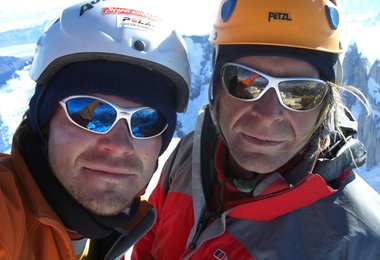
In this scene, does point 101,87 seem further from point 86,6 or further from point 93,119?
point 86,6

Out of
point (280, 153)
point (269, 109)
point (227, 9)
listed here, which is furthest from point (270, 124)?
point (227, 9)

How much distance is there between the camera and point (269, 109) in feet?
7.65

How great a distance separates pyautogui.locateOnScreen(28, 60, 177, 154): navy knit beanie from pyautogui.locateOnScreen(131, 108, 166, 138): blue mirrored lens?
4cm

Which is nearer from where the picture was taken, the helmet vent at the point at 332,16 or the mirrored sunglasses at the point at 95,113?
the mirrored sunglasses at the point at 95,113

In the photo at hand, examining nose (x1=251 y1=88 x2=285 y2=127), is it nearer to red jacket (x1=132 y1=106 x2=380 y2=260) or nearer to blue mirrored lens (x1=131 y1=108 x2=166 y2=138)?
red jacket (x1=132 y1=106 x2=380 y2=260)

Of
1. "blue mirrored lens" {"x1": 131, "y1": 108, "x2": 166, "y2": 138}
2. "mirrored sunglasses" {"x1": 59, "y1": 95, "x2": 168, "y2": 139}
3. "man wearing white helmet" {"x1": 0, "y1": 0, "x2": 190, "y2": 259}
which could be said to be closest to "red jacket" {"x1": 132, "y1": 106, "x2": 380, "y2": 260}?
"man wearing white helmet" {"x1": 0, "y1": 0, "x2": 190, "y2": 259}

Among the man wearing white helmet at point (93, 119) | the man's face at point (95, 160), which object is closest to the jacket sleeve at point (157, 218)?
Answer: the man wearing white helmet at point (93, 119)

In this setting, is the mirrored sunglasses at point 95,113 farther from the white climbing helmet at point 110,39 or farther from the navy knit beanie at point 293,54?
the navy knit beanie at point 293,54

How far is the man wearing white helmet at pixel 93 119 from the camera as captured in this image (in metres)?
1.94

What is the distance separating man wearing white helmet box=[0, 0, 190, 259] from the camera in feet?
6.38

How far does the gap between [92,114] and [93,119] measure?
0.09 feet

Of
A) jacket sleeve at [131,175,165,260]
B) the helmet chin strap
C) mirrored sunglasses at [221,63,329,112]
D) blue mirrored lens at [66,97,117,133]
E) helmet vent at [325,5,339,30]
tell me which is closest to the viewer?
blue mirrored lens at [66,97,117,133]

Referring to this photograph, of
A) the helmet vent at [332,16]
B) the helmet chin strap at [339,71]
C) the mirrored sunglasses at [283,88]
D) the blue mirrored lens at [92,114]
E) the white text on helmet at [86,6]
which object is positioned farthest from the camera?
the helmet chin strap at [339,71]

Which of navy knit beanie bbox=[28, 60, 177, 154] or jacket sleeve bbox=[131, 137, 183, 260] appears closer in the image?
navy knit beanie bbox=[28, 60, 177, 154]
